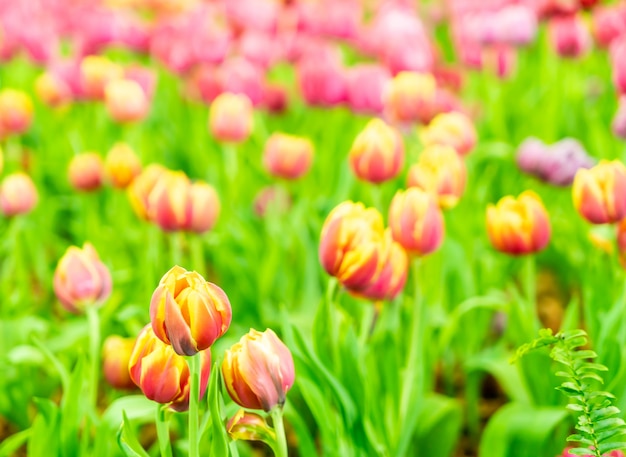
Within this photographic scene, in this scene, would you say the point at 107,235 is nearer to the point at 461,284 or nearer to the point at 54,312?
the point at 54,312

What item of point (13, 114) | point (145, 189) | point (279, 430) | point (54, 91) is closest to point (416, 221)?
point (279, 430)

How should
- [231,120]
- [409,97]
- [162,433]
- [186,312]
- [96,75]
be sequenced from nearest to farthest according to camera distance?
[186,312] < [162,433] < [409,97] < [231,120] < [96,75]

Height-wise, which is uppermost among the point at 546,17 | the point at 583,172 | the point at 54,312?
the point at 546,17

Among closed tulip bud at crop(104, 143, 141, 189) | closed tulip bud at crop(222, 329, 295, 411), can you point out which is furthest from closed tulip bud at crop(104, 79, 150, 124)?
closed tulip bud at crop(222, 329, 295, 411)

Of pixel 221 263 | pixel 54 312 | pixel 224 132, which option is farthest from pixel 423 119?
pixel 54 312

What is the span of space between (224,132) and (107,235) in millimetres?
384

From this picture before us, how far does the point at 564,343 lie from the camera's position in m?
0.90

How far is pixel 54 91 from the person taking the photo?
7.90 ft

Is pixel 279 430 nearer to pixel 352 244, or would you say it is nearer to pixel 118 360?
pixel 352 244

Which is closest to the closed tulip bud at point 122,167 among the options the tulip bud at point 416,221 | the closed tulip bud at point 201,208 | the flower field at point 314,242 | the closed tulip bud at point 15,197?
Answer: the flower field at point 314,242

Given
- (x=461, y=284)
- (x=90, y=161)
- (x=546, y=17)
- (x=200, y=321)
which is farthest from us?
(x=546, y=17)

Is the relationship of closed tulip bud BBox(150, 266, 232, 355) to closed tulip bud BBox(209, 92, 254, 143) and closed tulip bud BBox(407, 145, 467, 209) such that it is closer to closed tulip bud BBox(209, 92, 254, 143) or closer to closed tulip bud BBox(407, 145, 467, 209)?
closed tulip bud BBox(407, 145, 467, 209)

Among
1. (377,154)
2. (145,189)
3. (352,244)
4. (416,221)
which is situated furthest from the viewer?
(145,189)

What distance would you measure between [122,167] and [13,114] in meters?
0.52
